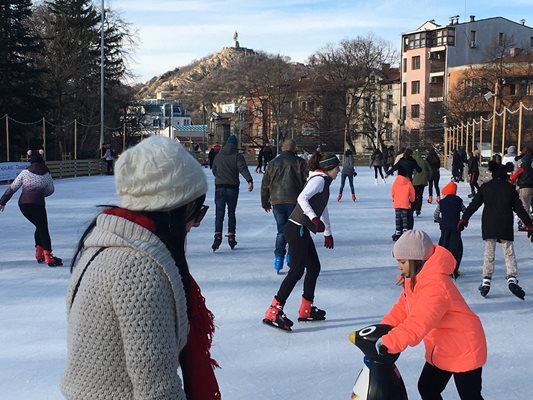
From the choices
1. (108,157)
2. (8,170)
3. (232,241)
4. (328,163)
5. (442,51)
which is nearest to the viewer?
(328,163)

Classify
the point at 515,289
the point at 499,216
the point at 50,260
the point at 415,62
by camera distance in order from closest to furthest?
the point at 499,216 → the point at 515,289 → the point at 50,260 → the point at 415,62

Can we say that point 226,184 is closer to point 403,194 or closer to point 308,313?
point 403,194

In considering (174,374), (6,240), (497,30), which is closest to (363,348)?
(174,374)

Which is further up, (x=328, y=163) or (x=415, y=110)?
(x=415, y=110)

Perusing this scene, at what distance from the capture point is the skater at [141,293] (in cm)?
154

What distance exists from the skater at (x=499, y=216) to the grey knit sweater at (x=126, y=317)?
17.0ft

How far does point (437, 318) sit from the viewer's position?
2791 millimetres

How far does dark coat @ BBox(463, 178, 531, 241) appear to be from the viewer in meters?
6.23

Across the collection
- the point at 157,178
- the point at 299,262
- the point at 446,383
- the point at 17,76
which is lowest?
the point at 446,383

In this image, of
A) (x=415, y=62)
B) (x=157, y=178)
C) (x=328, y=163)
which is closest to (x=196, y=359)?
(x=157, y=178)

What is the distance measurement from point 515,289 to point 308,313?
2.23 m

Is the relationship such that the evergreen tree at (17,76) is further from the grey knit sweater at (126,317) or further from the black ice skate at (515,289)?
the grey knit sweater at (126,317)

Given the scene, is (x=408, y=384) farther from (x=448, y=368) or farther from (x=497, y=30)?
(x=497, y=30)

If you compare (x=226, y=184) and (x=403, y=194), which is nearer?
(x=226, y=184)
